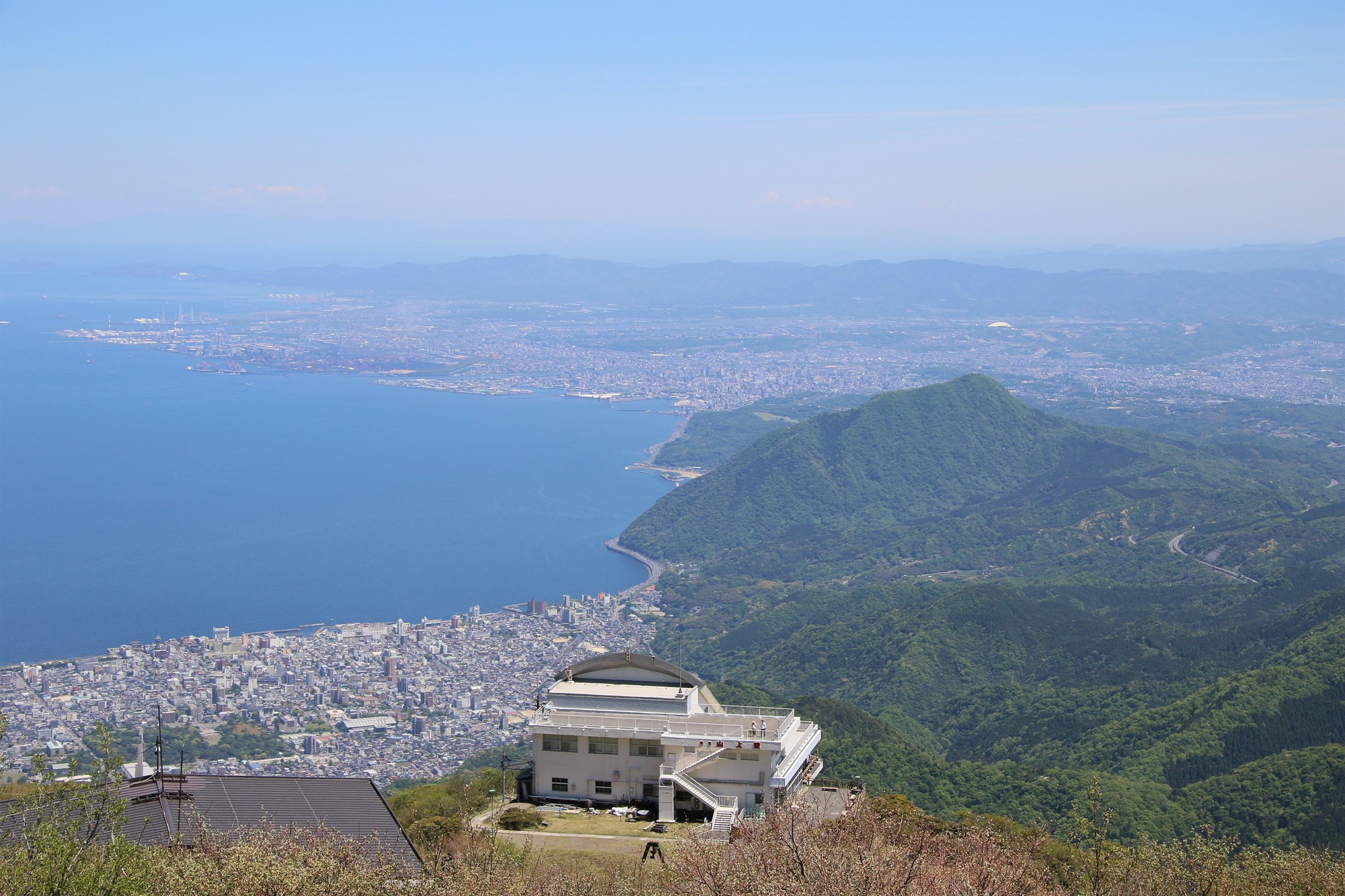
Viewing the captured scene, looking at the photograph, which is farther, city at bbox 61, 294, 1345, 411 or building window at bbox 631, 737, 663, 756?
city at bbox 61, 294, 1345, 411

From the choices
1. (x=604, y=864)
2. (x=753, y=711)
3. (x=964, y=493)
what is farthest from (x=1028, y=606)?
(x=604, y=864)

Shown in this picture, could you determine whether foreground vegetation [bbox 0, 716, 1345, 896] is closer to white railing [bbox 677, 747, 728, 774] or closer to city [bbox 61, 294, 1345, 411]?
white railing [bbox 677, 747, 728, 774]

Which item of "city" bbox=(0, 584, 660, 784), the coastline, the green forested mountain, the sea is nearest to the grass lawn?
the green forested mountain

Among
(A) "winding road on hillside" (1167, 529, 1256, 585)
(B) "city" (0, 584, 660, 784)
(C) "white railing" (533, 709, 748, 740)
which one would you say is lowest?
(B) "city" (0, 584, 660, 784)

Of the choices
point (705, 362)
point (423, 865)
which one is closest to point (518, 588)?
point (423, 865)

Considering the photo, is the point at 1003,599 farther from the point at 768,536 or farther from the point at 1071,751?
the point at 768,536

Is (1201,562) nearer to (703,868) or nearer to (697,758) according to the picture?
(697,758)

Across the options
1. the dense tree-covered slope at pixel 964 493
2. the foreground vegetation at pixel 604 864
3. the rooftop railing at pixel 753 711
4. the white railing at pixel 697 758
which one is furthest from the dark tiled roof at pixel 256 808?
the dense tree-covered slope at pixel 964 493

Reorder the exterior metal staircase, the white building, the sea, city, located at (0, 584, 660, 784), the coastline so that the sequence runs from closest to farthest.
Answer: the exterior metal staircase → the white building → city, located at (0, 584, 660, 784) → the sea → the coastline
